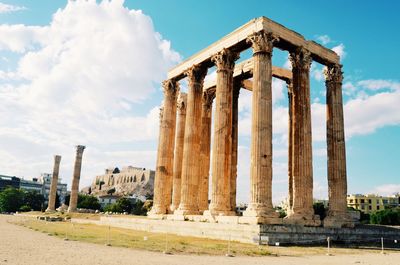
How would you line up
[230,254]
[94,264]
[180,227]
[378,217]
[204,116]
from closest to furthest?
[94,264]
[230,254]
[180,227]
[204,116]
[378,217]

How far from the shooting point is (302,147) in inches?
1326

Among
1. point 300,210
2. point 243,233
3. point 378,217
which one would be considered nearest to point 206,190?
point 300,210

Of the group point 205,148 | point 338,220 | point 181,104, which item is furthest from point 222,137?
point 181,104

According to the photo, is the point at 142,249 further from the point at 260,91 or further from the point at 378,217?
the point at 378,217

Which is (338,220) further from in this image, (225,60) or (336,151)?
(225,60)

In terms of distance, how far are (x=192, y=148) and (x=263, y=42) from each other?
45.7 ft

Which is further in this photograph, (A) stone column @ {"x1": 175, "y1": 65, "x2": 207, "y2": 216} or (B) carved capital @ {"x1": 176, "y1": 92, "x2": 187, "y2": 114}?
(B) carved capital @ {"x1": 176, "y1": 92, "x2": 187, "y2": 114}

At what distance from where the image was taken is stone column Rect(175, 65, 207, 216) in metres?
38.5

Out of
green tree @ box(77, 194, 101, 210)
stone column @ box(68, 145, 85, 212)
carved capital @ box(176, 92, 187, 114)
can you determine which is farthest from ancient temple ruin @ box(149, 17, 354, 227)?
green tree @ box(77, 194, 101, 210)

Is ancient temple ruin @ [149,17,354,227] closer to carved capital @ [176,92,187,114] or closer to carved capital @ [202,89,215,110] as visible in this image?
carved capital @ [202,89,215,110]

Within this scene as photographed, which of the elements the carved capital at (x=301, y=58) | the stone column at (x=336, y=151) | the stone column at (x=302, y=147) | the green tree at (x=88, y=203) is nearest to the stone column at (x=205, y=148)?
the stone column at (x=302, y=147)

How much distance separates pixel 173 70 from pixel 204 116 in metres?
7.02

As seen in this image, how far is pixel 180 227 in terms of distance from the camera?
33375 mm

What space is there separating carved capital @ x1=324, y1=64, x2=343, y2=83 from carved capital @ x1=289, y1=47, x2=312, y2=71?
4010mm
